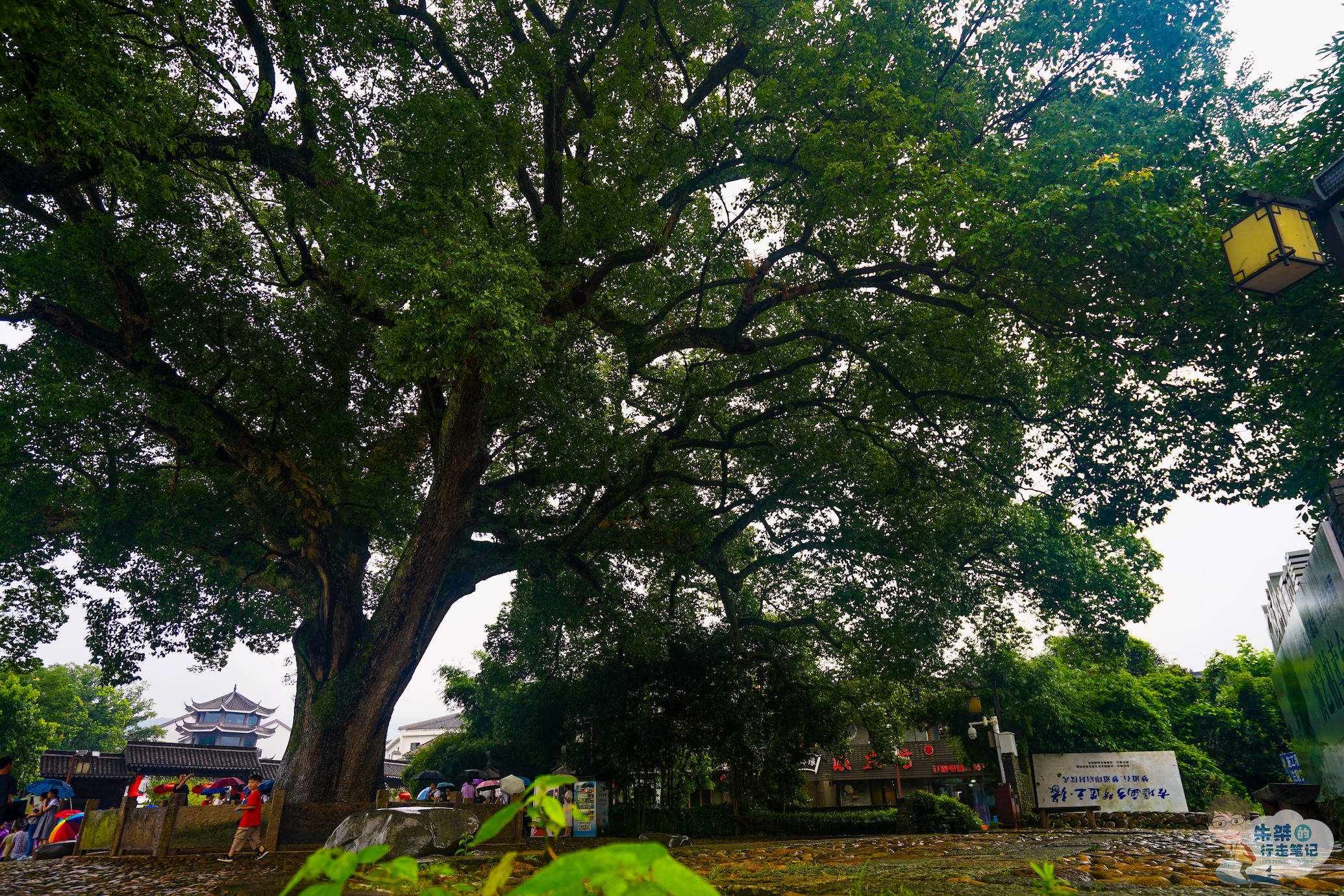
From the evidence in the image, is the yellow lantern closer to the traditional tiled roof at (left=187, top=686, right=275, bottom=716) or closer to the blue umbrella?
the blue umbrella

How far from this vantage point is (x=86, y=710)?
1850 inches

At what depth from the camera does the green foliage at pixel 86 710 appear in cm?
4162

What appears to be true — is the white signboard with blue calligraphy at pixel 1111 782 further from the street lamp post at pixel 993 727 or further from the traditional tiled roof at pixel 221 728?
the traditional tiled roof at pixel 221 728

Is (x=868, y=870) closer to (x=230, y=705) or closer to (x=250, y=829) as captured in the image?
(x=250, y=829)

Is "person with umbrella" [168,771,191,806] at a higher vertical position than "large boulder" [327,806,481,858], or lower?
higher

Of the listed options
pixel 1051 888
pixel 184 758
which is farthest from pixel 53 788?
pixel 1051 888

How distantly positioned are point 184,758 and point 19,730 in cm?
720

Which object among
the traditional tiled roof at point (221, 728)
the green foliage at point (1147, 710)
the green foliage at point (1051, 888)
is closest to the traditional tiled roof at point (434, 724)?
the traditional tiled roof at point (221, 728)

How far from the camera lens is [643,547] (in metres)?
14.3

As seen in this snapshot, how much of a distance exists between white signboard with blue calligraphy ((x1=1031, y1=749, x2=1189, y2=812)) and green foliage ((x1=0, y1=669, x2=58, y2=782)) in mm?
35176

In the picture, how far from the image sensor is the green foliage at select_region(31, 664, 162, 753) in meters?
41.6

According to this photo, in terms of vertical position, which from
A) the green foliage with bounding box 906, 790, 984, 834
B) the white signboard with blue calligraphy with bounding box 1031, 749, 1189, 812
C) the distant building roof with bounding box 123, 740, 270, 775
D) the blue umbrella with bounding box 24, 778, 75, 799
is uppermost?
the distant building roof with bounding box 123, 740, 270, 775

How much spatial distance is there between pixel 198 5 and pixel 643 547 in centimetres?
1057

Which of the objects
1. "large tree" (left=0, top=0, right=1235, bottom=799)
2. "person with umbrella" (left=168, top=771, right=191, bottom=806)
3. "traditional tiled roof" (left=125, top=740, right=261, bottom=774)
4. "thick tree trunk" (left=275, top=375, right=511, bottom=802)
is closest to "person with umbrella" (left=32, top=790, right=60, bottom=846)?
"person with umbrella" (left=168, top=771, right=191, bottom=806)
